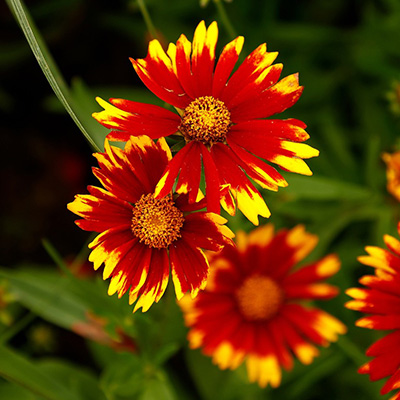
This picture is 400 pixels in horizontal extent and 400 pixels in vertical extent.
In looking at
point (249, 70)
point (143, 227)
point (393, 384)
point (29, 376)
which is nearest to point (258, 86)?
point (249, 70)

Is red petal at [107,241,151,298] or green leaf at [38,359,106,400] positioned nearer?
red petal at [107,241,151,298]

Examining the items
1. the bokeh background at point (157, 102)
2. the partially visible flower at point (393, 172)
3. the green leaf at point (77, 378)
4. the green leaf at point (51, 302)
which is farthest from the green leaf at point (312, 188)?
the green leaf at point (77, 378)

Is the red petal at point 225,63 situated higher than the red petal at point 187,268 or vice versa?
the red petal at point 225,63

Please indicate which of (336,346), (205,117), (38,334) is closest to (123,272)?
(205,117)

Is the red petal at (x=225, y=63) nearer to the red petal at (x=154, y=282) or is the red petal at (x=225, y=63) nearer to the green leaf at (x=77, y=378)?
the red petal at (x=154, y=282)

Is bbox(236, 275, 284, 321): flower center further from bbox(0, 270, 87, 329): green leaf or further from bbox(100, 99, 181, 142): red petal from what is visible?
bbox(100, 99, 181, 142): red petal

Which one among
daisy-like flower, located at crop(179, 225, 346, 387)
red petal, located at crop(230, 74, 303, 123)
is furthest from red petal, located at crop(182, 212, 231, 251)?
daisy-like flower, located at crop(179, 225, 346, 387)

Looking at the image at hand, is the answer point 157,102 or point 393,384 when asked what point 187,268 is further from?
point 157,102
